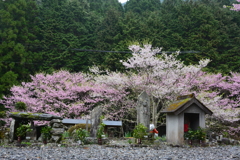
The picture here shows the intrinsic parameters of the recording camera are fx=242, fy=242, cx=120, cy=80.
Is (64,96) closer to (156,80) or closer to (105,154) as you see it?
(156,80)

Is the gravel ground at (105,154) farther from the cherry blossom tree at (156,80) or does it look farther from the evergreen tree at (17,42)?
the evergreen tree at (17,42)

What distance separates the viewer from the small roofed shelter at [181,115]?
9.56 m

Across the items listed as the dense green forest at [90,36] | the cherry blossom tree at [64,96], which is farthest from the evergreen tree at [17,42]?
the cherry blossom tree at [64,96]

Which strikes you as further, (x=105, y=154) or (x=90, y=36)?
(x=90, y=36)

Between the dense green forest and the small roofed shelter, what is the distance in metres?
11.5

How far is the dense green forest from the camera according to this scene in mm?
21844

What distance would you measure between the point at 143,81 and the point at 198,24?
1448cm

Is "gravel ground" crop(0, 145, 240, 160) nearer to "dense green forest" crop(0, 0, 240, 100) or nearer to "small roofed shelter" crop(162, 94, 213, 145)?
"small roofed shelter" crop(162, 94, 213, 145)

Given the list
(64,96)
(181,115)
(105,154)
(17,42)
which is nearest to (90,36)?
(17,42)

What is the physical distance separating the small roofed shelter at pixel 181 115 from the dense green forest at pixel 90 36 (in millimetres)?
11519

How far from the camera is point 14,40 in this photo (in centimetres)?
2238

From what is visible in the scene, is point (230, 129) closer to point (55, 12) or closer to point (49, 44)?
point (49, 44)

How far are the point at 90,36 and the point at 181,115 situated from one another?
20502mm

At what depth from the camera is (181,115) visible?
9.68m
